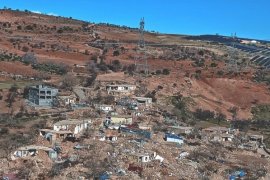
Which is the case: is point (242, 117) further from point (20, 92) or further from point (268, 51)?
point (268, 51)

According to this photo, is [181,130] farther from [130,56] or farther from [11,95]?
[130,56]

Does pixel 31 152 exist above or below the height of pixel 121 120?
below

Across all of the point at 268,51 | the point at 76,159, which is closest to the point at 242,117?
the point at 76,159

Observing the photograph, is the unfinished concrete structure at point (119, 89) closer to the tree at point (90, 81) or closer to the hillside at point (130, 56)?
the tree at point (90, 81)

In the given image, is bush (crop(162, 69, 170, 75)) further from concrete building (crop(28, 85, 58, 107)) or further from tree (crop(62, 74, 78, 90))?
concrete building (crop(28, 85, 58, 107))

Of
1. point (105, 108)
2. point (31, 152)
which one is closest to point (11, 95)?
point (105, 108)

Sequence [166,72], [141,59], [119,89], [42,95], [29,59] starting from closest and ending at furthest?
1. [42,95]
2. [119,89]
3. [166,72]
4. [29,59]
5. [141,59]

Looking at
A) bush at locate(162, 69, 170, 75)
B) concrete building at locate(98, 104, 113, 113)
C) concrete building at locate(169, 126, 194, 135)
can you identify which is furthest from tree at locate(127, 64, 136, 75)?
concrete building at locate(169, 126, 194, 135)
